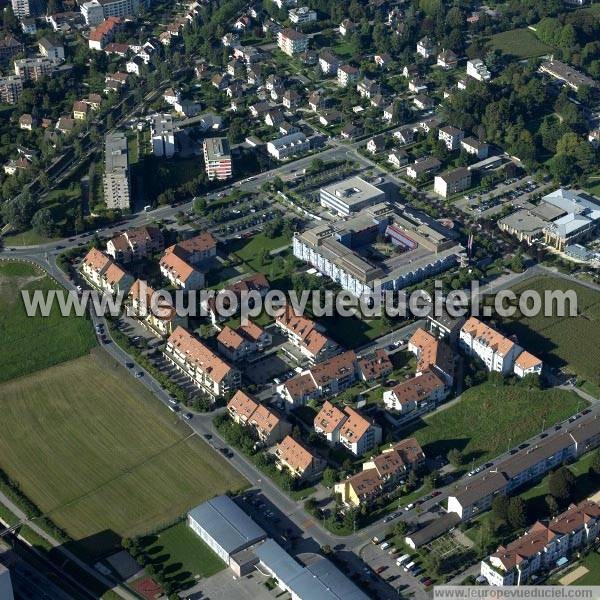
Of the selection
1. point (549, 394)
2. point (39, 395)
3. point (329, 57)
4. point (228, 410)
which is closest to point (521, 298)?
point (549, 394)

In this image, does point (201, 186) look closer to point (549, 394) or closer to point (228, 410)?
point (228, 410)

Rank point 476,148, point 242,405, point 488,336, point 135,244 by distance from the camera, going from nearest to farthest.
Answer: point 242,405, point 488,336, point 135,244, point 476,148

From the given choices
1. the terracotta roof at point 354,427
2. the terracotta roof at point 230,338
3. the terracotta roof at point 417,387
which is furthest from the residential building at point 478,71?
the terracotta roof at point 354,427

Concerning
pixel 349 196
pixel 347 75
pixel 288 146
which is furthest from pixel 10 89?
pixel 349 196

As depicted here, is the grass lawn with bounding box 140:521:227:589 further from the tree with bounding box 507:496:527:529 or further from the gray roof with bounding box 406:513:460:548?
the tree with bounding box 507:496:527:529

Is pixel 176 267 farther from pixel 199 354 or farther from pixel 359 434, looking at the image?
pixel 359 434

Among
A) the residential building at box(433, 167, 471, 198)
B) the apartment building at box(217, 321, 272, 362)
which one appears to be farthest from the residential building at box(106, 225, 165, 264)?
the residential building at box(433, 167, 471, 198)

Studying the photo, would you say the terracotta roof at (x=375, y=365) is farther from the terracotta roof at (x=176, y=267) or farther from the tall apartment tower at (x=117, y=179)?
the tall apartment tower at (x=117, y=179)
